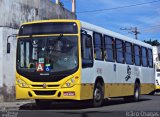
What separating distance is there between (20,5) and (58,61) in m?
9.50

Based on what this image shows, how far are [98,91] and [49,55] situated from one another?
2.70 metres

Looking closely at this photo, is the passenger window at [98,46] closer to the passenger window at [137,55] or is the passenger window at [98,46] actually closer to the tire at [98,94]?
the tire at [98,94]

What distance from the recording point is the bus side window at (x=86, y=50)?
1645 centimetres

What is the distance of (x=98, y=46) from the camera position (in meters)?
18.0

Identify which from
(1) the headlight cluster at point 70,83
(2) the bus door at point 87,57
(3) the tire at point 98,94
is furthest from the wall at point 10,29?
(1) the headlight cluster at point 70,83

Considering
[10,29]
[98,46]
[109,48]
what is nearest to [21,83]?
[98,46]

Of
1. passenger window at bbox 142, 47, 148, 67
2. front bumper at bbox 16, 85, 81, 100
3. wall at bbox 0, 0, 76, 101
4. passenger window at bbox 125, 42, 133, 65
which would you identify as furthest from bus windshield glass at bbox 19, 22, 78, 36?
passenger window at bbox 142, 47, 148, 67

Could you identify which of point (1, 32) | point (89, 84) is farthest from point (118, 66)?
point (1, 32)

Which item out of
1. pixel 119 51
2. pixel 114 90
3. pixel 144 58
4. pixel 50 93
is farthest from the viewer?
pixel 144 58

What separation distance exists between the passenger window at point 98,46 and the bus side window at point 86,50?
54 centimetres

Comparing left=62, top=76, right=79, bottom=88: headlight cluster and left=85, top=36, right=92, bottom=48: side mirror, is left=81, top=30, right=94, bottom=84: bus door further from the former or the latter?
left=62, top=76, right=79, bottom=88: headlight cluster

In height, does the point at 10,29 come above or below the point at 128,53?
above

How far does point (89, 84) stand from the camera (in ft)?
55.5

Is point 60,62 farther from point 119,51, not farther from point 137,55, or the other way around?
point 137,55
